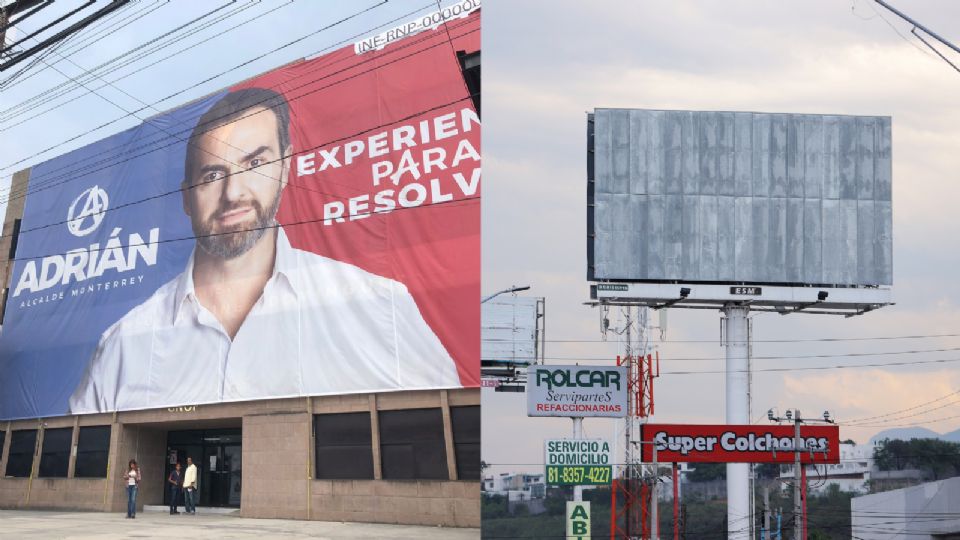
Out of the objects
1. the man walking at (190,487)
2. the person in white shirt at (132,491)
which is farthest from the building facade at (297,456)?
the person in white shirt at (132,491)

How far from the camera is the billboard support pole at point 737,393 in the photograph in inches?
1614

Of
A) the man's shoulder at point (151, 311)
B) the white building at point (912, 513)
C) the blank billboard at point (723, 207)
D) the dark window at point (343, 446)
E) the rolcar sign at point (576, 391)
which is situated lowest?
the white building at point (912, 513)

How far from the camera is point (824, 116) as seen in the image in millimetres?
40188

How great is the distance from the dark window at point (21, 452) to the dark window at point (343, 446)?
17872 mm

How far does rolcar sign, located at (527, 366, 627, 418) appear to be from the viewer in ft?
162

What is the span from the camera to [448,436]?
91.9 ft

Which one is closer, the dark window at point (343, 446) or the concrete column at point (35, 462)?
the dark window at point (343, 446)

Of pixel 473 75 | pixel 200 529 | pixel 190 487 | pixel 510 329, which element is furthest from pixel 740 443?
pixel 200 529

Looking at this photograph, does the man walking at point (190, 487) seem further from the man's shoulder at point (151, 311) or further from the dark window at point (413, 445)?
the dark window at point (413, 445)

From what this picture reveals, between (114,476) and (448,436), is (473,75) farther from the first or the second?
(114,476)

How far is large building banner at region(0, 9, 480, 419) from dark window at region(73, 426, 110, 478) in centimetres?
97

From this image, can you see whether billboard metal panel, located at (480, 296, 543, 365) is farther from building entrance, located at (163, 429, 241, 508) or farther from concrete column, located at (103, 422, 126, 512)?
concrete column, located at (103, 422, 126, 512)

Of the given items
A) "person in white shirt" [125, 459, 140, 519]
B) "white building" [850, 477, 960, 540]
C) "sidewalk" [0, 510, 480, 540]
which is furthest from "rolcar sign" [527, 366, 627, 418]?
"person in white shirt" [125, 459, 140, 519]

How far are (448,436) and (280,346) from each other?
7.54 metres
